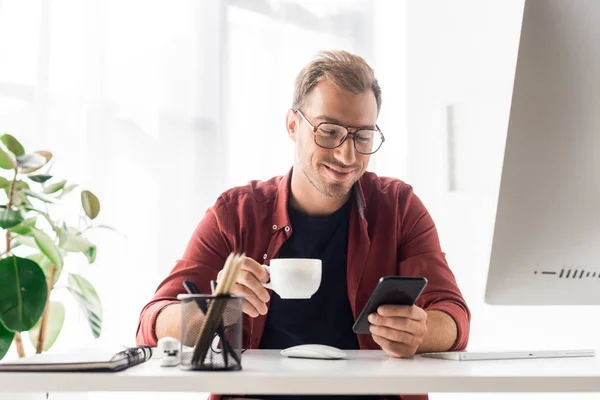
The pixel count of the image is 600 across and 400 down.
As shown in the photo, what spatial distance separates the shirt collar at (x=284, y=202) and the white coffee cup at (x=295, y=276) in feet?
1.90

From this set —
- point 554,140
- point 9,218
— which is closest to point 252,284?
point 554,140

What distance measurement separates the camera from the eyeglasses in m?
1.75

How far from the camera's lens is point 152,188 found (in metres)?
2.85

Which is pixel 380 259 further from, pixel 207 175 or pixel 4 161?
pixel 207 175

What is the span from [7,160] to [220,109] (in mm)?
1215

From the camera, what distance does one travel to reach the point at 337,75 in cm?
182

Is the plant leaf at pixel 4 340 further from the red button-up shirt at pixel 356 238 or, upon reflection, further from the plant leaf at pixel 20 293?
the red button-up shirt at pixel 356 238

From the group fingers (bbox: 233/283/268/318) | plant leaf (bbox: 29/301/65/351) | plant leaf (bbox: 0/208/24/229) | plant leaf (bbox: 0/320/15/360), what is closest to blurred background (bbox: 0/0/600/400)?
plant leaf (bbox: 29/301/65/351)

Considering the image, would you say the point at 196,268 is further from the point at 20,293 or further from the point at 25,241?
the point at 25,241

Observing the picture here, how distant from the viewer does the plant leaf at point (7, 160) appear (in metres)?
1.94

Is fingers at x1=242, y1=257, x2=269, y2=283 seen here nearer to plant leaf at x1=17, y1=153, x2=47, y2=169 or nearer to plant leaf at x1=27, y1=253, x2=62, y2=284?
plant leaf at x1=17, y1=153, x2=47, y2=169

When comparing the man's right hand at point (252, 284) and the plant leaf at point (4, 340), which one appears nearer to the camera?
the man's right hand at point (252, 284)

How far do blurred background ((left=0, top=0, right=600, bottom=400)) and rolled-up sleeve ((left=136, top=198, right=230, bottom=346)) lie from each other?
0.90 metres

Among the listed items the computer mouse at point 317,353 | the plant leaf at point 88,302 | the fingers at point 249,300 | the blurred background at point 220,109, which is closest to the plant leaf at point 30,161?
the plant leaf at point 88,302
